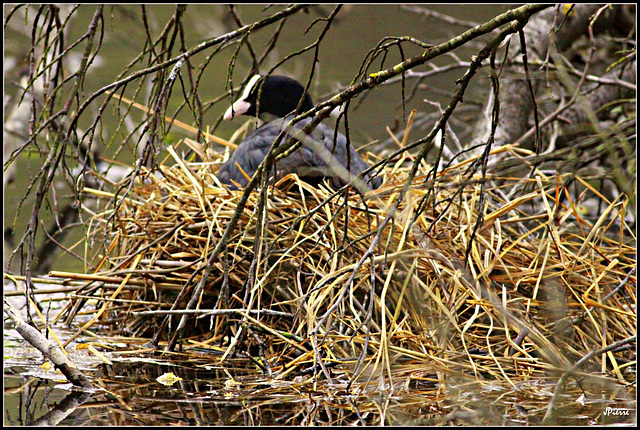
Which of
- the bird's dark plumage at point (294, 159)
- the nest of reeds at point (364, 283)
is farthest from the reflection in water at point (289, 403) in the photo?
the bird's dark plumage at point (294, 159)

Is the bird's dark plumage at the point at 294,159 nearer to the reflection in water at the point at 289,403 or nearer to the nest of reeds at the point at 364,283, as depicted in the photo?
the nest of reeds at the point at 364,283

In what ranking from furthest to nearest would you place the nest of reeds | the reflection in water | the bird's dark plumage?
the bird's dark plumage → the nest of reeds → the reflection in water

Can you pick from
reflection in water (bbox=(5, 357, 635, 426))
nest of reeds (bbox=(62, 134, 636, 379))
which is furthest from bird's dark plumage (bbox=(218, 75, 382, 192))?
reflection in water (bbox=(5, 357, 635, 426))

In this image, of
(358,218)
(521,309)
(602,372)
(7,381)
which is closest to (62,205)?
(358,218)

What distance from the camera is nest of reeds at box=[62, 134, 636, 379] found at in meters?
1.82

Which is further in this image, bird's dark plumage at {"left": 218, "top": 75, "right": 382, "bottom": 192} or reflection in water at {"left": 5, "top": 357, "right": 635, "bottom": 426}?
bird's dark plumage at {"left": 218, "top": 75, "right": 382, "bottom": 192}

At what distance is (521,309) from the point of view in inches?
81.4

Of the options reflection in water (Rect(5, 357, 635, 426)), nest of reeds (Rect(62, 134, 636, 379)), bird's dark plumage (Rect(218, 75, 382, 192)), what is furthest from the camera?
bird's dark plumage (Rect(218, 75, 382, 192))

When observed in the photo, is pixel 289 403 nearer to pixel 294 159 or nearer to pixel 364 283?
pixel 364 283

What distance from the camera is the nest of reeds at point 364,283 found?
182 cm

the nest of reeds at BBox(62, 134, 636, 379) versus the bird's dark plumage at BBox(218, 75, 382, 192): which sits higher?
the bird's dark plumage at BBox(218, 75, 382, 192)

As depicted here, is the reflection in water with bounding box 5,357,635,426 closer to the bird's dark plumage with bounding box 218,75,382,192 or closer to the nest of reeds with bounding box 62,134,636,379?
the nest of reeds with bounding box 62,134,636,379

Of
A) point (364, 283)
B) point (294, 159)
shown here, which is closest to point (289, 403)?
point (364, 283)

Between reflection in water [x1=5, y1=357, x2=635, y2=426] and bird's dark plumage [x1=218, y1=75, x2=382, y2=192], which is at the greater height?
bird's dark plumage [x1=218, y1=75, x2=382, y2=192]
